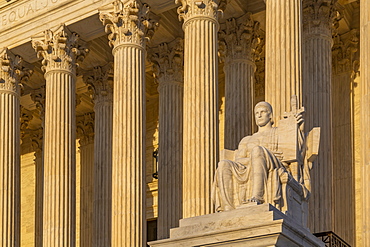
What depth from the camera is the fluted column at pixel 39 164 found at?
50.0 m

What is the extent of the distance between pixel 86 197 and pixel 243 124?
13765mm

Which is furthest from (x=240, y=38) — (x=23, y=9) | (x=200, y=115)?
(x=23, y=9)

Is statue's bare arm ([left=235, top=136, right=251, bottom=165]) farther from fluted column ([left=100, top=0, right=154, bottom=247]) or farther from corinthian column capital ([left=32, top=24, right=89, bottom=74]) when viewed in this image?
corinthian column capital ([left=32, top=24, right=89, bottom=74])

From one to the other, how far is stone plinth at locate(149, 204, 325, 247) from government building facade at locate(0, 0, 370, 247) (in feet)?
38.7

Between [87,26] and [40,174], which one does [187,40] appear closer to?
[87,26]

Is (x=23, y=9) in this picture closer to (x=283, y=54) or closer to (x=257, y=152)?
(x=283, y=54)

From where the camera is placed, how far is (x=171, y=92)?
1781 inches

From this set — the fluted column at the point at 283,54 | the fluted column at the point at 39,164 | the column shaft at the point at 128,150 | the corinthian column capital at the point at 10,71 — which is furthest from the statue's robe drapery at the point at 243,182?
the fluted column at the point at 39,164

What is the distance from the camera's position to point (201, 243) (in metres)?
22.5

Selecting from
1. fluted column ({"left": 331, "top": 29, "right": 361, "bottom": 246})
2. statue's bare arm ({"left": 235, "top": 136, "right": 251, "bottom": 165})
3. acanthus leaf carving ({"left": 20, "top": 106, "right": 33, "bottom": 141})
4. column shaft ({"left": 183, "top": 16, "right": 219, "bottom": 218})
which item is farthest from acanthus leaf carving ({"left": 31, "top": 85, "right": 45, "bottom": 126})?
statue's bare arm ({"left": 235, "top": 136, "right": 251, "bottom": 165})

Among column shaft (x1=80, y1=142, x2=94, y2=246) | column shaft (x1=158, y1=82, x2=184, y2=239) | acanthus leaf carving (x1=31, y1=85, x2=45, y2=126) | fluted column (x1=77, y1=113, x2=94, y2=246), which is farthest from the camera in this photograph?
fluted column (x1=77, y1=113, x2=94, y2=246)

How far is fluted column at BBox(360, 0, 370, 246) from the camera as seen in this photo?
3269cm

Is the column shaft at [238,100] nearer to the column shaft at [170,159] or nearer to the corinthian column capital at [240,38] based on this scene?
the corinthian column capital at [240,38]

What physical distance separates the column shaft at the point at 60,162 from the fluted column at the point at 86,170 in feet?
34.4
